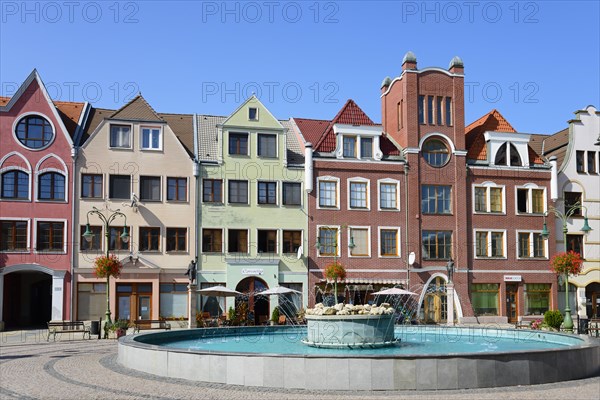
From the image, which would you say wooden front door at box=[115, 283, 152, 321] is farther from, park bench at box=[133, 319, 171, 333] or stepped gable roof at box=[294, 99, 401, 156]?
stepped gable roof at box=[294, 99, 401, 156]

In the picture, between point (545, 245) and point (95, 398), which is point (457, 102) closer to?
point (545, 245)

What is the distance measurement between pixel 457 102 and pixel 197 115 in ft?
56.8

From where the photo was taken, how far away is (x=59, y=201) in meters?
42.5

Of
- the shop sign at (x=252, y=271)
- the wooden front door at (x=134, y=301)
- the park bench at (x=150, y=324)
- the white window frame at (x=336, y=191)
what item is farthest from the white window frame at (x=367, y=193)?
the park bench at (x=150, y=324)

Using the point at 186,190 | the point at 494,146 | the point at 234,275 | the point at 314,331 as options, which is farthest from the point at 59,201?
the point at 494,146

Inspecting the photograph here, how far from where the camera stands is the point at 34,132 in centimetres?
4297

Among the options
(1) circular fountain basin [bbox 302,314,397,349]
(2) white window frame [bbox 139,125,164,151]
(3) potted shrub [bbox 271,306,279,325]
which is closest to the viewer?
(1) circular fountain basin [bbox 302,314,397,349]

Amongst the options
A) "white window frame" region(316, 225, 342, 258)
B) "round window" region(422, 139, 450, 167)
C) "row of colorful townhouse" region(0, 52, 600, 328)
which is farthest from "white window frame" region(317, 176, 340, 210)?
"round window" region(422, 139, 450, 167)

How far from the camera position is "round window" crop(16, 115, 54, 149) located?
4266cm

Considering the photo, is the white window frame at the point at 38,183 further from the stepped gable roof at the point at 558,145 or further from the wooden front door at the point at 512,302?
the stepped gable roof at the point at 558,145

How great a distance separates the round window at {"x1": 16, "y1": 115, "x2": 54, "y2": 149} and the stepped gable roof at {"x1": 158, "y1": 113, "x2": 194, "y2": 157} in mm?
7325

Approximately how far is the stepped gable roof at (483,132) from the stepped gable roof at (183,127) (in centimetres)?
1858

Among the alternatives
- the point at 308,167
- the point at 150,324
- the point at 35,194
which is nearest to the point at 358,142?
the point at 308,167

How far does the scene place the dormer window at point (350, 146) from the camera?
4778 cm
